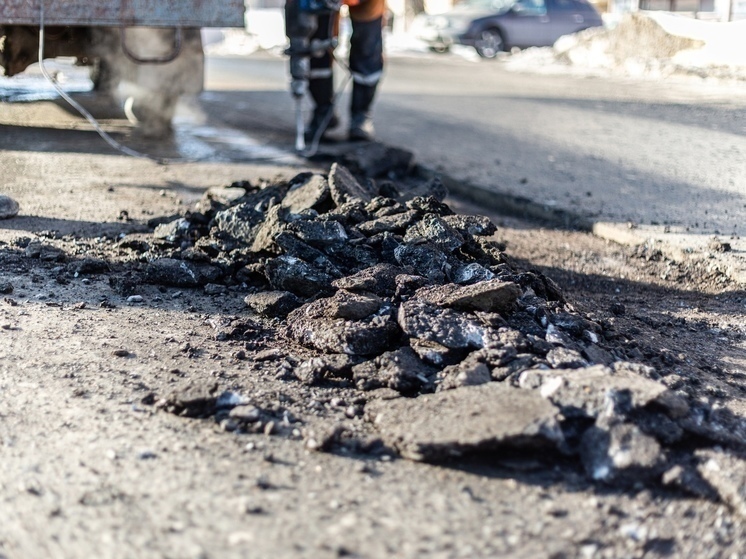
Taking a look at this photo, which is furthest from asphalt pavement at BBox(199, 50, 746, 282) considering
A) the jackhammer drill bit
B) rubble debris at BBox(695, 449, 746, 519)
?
rubble debris at BBox(695, 449, 746, 519)

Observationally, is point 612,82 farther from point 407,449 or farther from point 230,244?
point 407,449

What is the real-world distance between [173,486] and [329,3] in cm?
535

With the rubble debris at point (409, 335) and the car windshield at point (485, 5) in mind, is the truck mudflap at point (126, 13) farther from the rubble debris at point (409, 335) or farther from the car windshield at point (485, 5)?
the car windshield at point (485, 5)

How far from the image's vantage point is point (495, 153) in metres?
7.27


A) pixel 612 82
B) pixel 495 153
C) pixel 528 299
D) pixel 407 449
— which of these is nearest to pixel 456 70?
pixel 612 82

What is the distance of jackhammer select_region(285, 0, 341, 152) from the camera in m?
7.07

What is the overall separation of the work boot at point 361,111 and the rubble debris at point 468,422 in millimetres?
5212

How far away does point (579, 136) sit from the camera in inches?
309

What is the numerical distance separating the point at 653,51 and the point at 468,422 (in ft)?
44.2

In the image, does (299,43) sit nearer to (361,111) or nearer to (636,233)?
(361,111)

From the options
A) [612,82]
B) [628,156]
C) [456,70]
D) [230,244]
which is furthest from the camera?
[456,70]

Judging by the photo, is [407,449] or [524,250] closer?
[407,449]

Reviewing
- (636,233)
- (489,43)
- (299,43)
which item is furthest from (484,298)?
(489,43)

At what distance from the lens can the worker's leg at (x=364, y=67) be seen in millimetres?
7613
